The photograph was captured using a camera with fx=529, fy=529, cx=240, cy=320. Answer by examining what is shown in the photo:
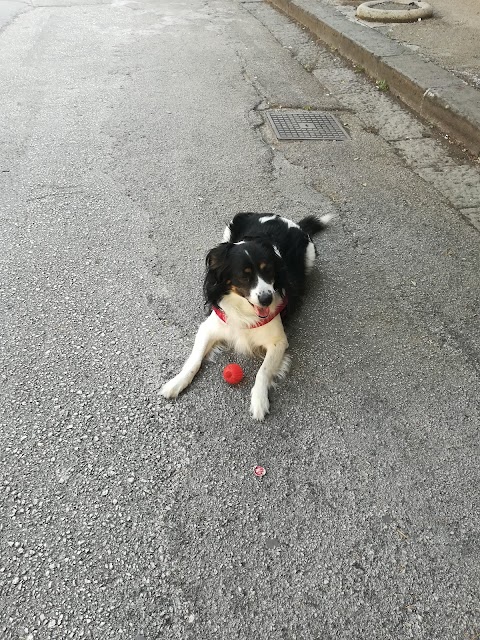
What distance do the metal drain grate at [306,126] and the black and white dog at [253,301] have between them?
8.34ft

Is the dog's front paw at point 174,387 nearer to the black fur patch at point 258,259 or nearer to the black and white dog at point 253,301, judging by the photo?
→ the black and white dog at point 253,301

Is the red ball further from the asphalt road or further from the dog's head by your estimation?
the dog's head

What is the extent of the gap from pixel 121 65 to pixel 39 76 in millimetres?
1120

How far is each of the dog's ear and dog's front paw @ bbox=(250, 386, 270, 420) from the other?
0.58 meters

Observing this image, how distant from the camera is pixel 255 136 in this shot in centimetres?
548

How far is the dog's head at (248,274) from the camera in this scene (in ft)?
9.18

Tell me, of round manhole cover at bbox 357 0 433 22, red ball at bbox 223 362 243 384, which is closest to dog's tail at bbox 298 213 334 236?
red ball at bbox 223 362 243 384

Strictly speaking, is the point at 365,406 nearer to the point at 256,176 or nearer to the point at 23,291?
the point at 23,291

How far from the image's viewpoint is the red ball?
112 inches

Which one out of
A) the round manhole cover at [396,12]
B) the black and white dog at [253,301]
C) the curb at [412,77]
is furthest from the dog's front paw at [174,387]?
the round manhole cover at [396,12]

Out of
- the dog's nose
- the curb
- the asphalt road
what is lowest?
the asphalt road

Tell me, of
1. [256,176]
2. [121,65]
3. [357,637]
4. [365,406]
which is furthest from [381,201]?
[121,65]

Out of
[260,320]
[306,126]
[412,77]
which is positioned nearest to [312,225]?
[260,320]

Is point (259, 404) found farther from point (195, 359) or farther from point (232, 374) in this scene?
point (195, 359)
